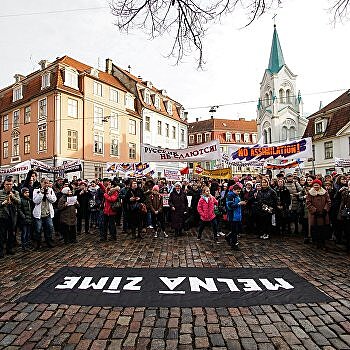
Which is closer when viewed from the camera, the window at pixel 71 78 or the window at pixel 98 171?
the window at pixel 71 78

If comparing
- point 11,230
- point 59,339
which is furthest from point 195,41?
point 11,230

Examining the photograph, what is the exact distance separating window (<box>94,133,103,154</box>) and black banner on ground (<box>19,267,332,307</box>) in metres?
28.9

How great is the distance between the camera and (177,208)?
10094mm

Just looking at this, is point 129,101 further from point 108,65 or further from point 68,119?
point 68,119

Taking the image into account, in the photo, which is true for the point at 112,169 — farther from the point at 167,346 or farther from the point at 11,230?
the point at 167,346

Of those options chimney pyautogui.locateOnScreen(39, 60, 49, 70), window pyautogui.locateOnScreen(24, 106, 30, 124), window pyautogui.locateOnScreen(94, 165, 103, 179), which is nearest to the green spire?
window pyautogui.locateOnScreen(94, 165, 103, 179)

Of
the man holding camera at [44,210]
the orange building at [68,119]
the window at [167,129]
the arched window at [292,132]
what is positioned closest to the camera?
the man holding camera at [44,210]

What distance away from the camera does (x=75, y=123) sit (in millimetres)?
31453

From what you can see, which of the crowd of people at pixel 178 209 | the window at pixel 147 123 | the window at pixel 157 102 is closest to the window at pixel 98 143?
the window at pixel 147 123

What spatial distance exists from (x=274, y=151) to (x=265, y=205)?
4.34 m

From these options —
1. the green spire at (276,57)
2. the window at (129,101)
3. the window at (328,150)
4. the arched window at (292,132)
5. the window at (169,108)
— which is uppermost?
the green spire at (276,57)

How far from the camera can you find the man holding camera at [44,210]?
8.28 metres

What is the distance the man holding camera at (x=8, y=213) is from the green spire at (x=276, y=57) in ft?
184

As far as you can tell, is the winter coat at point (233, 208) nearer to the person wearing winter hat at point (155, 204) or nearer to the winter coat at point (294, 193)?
the winter coat at point (294, 193)
